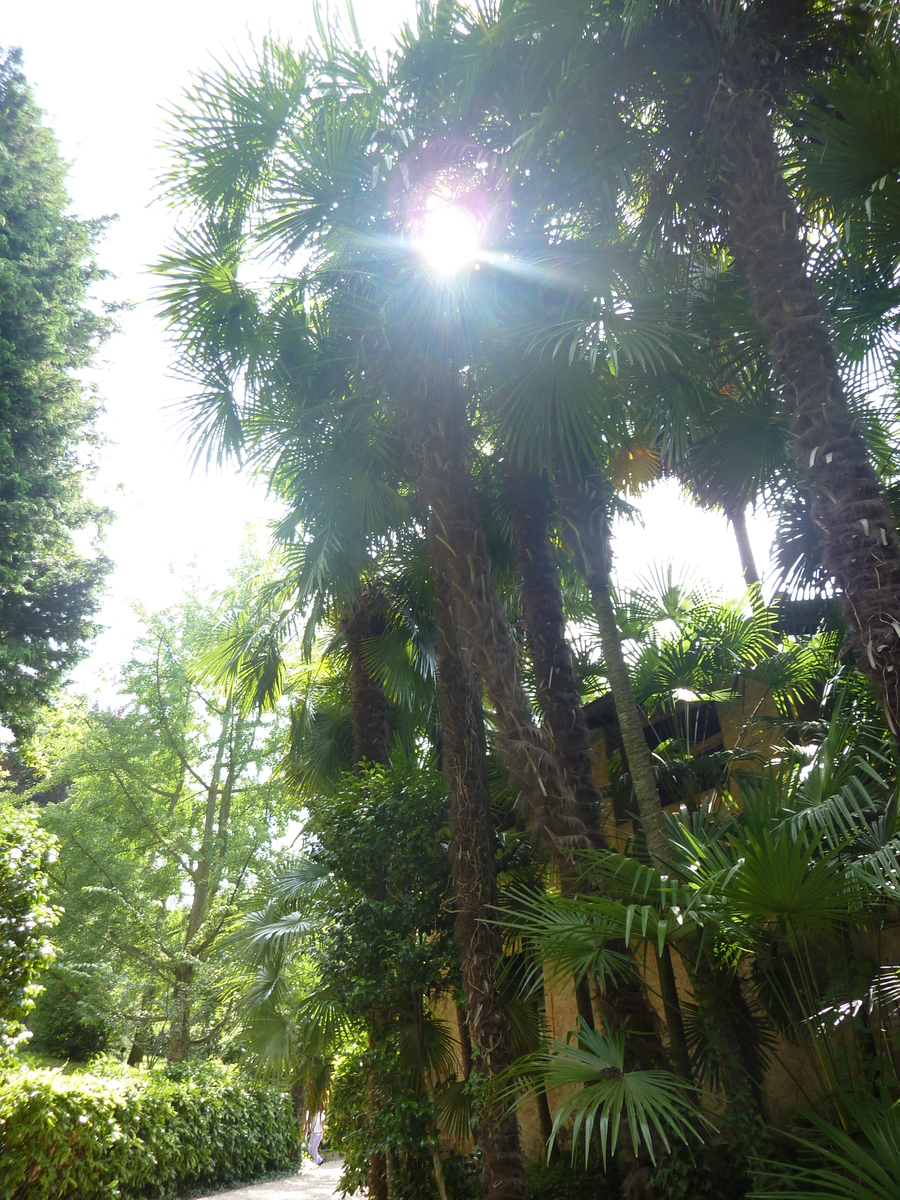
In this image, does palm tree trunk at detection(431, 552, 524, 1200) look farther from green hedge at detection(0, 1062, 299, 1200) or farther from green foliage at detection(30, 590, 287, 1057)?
green foliage at detection(30, 590, 287, 1057)

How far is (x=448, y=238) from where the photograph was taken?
274 inches

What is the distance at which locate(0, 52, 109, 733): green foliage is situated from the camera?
13039 millimetres

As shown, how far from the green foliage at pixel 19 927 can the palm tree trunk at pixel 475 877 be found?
4.93 metres

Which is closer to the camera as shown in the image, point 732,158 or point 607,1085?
point 607,1085

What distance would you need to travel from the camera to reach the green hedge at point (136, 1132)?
27.6 ft

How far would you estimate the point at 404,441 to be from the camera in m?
7.88

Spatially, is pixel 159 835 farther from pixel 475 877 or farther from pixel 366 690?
pixel 475 877

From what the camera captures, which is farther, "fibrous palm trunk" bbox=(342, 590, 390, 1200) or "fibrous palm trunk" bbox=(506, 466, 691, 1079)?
"fibrous palm trunk" bbox=(342, 590, 390, 1200)

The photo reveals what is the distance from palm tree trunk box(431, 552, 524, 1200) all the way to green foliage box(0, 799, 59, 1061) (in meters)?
4.93

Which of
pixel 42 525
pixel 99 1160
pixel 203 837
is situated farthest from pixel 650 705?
pixel 203 837

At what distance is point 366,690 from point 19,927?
4386mm

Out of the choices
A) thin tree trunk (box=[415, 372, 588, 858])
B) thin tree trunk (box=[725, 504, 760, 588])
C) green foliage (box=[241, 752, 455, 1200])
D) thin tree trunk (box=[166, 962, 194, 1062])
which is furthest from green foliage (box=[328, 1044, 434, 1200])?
thin tree trunk (box=[166, 962, 194, 1062])

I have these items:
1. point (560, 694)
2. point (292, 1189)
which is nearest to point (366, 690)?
point (560, 694)

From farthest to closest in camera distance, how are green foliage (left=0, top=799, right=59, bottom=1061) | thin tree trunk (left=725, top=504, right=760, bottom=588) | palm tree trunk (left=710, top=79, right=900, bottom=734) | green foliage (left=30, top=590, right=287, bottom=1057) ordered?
green foliage (left=30, top=590, right=287, bottom=1057) < thin tree trunk (left=725, top=504, right=760, bottom=588) < green foliage (left=0, top=799, right=59, bottom=1061) < palm tree trunk (left=710, top=79, right=900, bottom=734)
